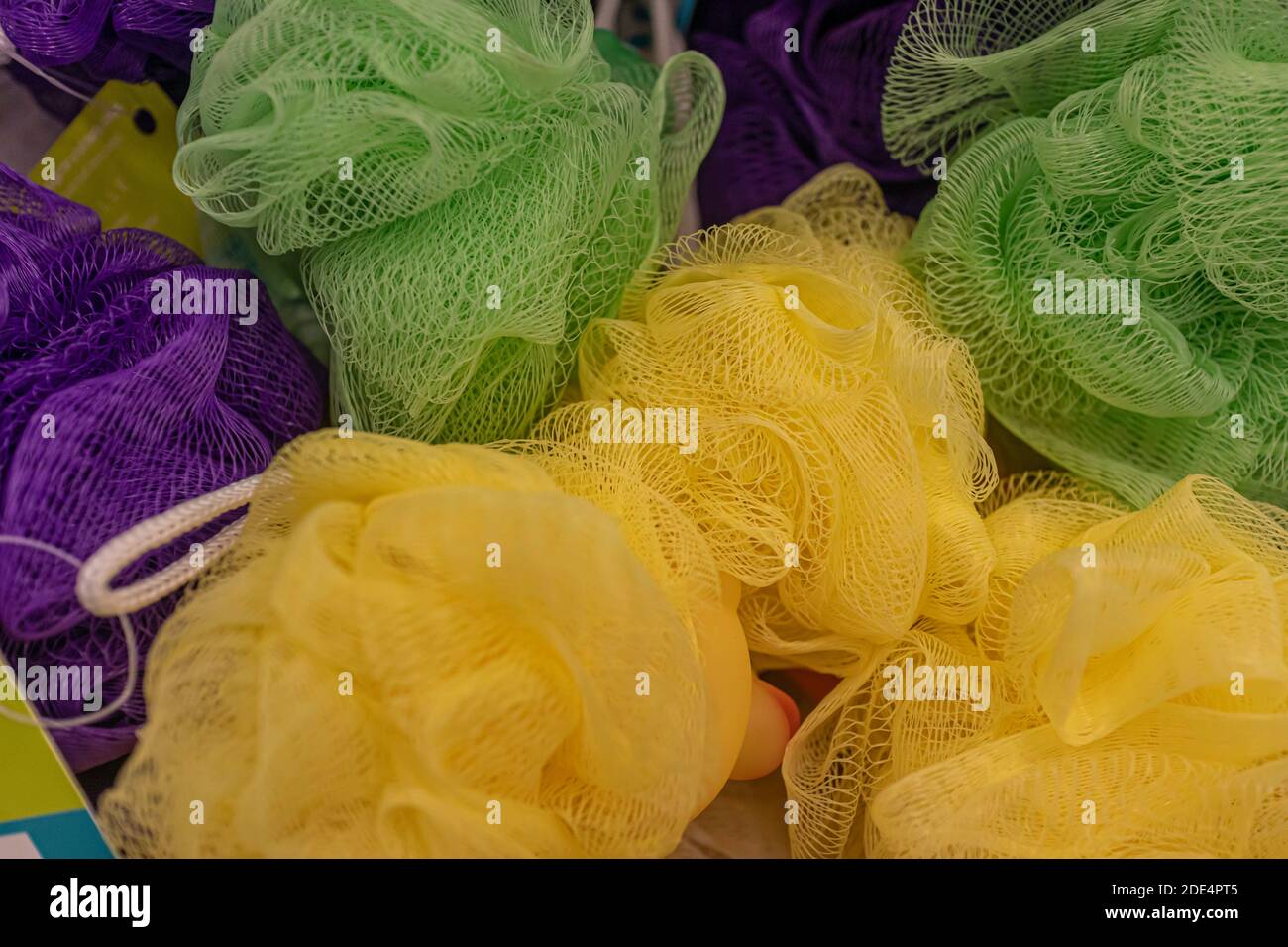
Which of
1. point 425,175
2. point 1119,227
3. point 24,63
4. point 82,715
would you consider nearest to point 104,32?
point 24,63

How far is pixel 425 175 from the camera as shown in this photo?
16.3 inches

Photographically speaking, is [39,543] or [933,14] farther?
[933,14]

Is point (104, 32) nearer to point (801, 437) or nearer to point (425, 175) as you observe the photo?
point (425, 175)

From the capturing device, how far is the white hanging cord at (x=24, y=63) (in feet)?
1.53

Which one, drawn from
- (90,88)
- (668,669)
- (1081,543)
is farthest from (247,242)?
(1081,543)

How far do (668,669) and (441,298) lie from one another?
7.4 inches

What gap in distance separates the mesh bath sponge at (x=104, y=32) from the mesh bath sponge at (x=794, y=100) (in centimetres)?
28

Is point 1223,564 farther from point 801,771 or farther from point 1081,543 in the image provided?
point 801,771

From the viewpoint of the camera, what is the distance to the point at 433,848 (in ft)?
1.14

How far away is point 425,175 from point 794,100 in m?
0.26

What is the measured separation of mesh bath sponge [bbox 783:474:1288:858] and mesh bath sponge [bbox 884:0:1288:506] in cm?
7

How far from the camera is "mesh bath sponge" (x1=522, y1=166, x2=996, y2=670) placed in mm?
433

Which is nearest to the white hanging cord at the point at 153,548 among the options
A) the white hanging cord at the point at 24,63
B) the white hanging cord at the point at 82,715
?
the white hanging cord at the point at 82,715

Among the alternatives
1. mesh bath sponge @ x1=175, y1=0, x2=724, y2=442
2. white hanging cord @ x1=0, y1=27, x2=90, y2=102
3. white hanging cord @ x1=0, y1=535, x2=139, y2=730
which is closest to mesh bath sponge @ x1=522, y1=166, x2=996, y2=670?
mesh bath sponge @ x1=175, y1=0, x2=724, y2=442
